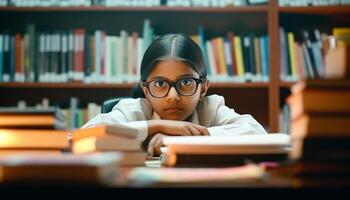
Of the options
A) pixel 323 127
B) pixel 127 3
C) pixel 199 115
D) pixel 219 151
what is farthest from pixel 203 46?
pixel 323 127

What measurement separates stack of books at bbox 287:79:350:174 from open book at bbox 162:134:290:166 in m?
0.17

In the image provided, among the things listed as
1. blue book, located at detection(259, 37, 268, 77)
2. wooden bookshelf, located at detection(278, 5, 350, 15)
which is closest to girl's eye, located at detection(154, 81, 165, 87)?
blue book, located at detection(259, 37, 268, 77)

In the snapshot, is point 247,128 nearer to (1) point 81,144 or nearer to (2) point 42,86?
(1) point 81,144

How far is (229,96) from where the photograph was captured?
2988 mm

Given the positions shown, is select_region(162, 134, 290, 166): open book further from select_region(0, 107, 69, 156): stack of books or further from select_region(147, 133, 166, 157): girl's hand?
select_region(147, 133, 166, 157): girl's hand

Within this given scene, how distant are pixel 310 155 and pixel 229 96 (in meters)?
2.32

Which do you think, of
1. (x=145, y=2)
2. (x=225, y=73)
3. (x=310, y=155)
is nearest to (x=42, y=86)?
(x=145, y=2)

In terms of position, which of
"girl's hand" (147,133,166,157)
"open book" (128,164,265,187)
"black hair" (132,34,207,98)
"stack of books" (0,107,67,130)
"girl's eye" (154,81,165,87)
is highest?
"black hair" (132,34,207,98)

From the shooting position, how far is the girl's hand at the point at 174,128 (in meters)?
1.54

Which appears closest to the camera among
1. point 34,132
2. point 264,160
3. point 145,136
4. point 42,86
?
point 34,132

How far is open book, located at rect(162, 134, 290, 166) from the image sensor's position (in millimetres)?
867

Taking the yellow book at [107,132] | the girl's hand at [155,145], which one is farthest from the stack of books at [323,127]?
the girl's hand at [155,145]

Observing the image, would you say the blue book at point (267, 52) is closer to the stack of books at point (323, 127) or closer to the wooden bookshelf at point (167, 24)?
the wooden bookshelf at point (167, 24)

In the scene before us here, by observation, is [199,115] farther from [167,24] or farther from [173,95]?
[167,24]
